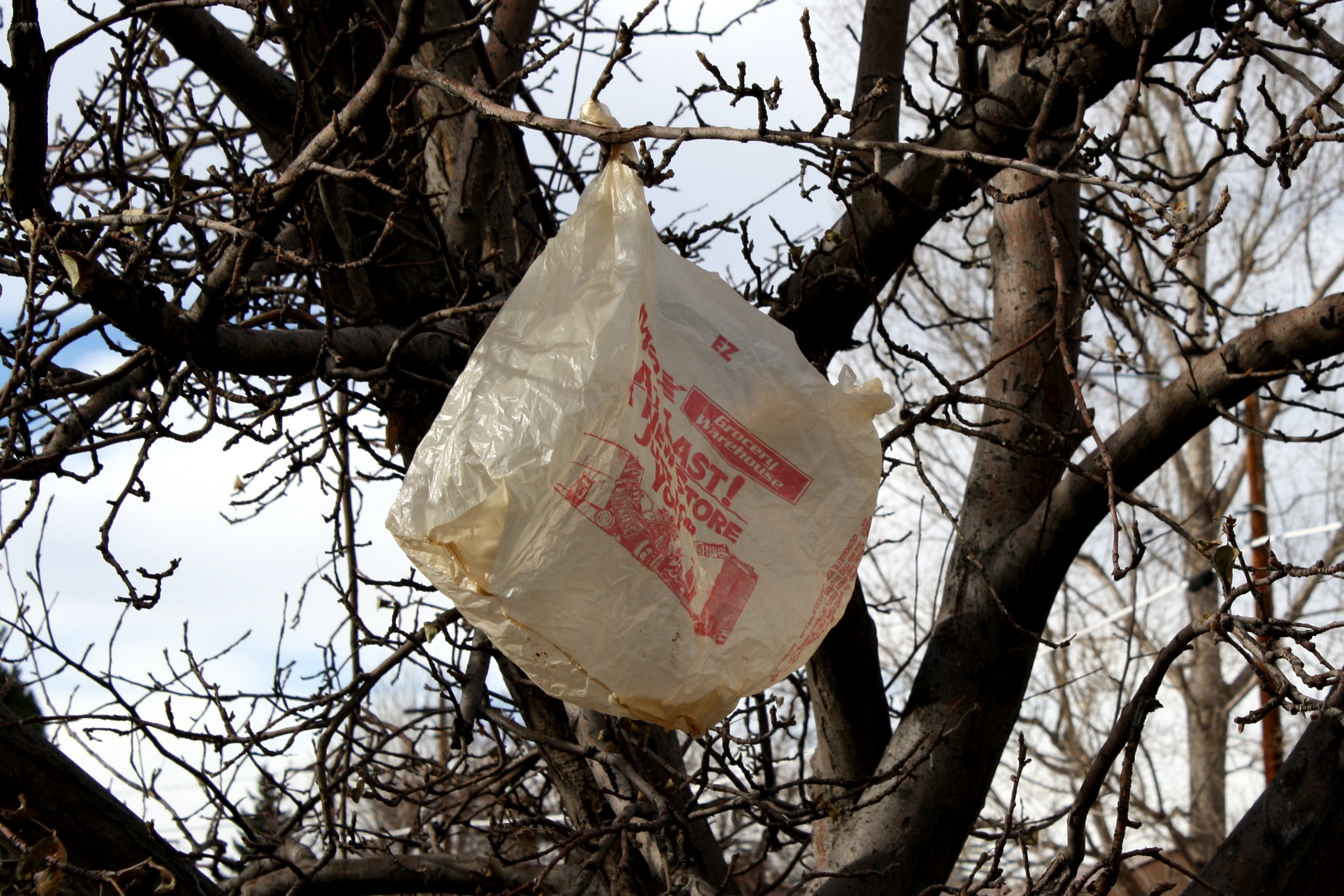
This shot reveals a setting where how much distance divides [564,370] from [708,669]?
0.50 meters

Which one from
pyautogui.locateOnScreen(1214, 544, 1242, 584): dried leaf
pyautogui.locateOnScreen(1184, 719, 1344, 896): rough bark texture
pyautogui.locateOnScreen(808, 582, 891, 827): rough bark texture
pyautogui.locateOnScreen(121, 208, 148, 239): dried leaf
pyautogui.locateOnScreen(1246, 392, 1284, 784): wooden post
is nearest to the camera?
pyautogui.locateOnScreen(1214, 544, 1242, 584): dried leaf

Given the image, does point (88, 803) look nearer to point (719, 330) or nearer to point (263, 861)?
point (263, 861)

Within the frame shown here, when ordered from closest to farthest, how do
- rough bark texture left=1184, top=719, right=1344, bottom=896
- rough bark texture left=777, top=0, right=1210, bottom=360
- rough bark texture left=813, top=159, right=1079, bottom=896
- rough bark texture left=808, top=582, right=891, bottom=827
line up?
rough bark texture left=1184, top=719, right=1344, bottom=896
rough bark texture left=777, top=0, right=1210, bottom=360
rough bark texture left=813, top=159, right=1079, bottom=896
rough bark texture left=808, top=582, right=891, bottom=827

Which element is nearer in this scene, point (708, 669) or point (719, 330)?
point (708, 669)

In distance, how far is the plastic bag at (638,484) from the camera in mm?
1412

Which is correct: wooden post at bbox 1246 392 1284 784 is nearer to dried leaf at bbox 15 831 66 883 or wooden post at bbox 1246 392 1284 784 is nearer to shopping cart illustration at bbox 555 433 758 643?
shopping cart illustration at bbox 555 433 758 643

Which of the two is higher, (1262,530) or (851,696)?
(1262,530)

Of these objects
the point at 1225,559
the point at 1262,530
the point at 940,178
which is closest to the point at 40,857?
the point at 1225,559

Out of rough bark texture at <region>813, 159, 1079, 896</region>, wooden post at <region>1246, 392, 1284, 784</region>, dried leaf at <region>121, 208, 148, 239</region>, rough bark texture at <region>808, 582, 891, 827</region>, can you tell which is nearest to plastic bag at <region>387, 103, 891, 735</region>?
rough bark texture at <region>813, 159, 1079, 896</region>

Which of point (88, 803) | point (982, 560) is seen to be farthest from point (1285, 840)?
point (88, 803)

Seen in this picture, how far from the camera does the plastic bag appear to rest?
4.63ft

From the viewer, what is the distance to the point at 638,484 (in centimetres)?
144

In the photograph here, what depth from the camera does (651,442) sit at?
4.83ft

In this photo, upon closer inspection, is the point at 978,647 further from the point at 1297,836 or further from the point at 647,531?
the point at 647,531
